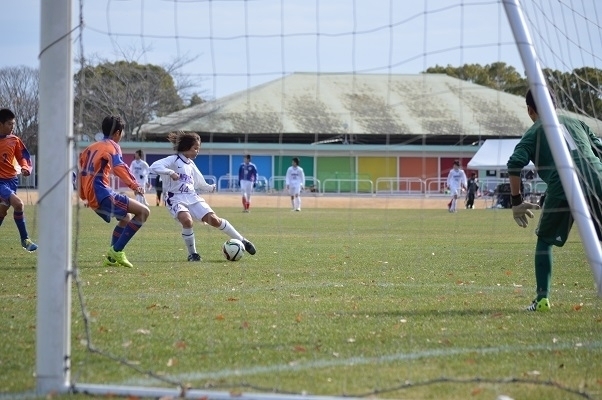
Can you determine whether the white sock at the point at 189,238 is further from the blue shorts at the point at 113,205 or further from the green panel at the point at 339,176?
the green panel at the point at 339,176

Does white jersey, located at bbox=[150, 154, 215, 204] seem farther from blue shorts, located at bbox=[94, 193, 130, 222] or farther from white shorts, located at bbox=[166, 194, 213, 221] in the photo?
blue shorts, located at bbox=[94, 193, 130, 222]

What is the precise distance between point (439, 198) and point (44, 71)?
4461cm

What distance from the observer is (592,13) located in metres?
9.04

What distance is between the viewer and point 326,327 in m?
7.50

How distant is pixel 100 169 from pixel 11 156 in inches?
103

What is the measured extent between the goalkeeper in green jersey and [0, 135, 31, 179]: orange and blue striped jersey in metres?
8.29

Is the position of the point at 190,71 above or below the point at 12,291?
above

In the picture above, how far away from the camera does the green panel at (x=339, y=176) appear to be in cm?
4803

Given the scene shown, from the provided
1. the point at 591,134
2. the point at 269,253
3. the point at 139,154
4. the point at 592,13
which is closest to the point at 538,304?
the point at 591,134

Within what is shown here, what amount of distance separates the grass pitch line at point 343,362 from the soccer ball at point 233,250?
7349 mm

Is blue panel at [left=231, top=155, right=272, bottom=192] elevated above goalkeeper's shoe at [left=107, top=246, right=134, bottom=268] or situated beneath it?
elevated above

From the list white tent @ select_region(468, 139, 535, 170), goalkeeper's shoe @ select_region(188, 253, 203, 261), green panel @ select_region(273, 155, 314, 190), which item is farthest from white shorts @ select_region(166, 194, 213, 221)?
green panel @ select_region(273, 155, 314, 190)

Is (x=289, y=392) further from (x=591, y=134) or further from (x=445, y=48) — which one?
(x=591, y=134)

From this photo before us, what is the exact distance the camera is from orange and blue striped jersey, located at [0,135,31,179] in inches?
567
